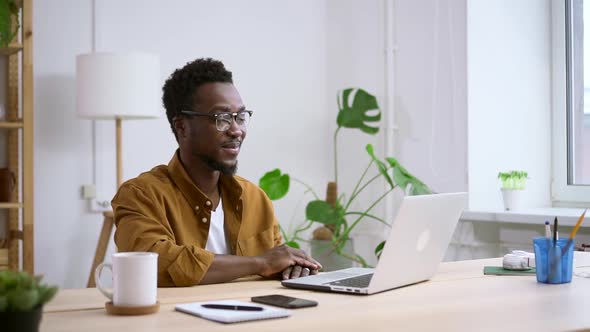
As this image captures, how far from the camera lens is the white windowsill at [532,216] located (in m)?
3.01

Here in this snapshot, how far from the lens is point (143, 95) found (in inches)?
136

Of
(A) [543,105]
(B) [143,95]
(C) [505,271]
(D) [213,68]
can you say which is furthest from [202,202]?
(A) [543,105]

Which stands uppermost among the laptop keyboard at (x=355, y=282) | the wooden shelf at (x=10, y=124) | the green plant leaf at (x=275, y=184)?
the wooden shelf at (x=10, y=124)

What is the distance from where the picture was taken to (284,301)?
1447mm

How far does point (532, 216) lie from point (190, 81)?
5.34 feet

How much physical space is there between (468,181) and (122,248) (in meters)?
2.06

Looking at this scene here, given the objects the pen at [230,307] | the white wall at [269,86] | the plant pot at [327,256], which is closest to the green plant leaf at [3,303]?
the pen at [230,307]

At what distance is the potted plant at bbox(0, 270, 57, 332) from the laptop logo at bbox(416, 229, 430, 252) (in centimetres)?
86

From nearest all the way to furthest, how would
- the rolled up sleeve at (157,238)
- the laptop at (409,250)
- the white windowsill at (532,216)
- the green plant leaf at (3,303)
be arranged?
the green plant leaf at (3,303)
the laptop at (409,250)
the rolled up sleeve at (157,238)
the white windowsill at (532,216)

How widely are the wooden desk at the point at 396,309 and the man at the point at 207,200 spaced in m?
0.11

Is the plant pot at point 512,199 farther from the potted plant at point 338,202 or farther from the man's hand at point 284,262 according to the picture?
the man's hand at point 284,262

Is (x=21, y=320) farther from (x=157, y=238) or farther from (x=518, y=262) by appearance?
(x=518, y=262)

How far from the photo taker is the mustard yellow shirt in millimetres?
1820

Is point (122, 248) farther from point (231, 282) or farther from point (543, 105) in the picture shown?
point (543, 105)
